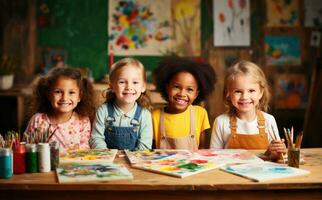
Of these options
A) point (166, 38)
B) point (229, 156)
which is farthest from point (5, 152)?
point (166, 38)

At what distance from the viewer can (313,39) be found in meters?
5.95

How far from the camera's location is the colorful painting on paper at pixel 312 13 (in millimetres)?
5914

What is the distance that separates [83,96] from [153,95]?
2230mm

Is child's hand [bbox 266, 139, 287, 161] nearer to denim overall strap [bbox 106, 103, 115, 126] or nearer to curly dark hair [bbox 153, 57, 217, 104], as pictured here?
curly dark hair [bbox 153, 57, 217, 104]

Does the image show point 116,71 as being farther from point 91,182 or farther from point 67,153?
point 91,182

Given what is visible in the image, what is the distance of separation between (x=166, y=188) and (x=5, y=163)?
0.60 m

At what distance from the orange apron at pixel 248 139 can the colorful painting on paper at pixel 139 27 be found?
3352 mm

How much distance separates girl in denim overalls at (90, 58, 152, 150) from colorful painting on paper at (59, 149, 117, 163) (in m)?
0.34

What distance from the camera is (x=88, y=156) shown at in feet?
6.69

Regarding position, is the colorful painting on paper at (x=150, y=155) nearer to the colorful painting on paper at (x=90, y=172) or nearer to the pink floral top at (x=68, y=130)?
the colorful painting on paper at (x=90, y=172)

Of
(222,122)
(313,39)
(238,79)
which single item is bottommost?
(222,122)

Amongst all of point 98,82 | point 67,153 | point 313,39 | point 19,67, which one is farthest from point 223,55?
point 67,153

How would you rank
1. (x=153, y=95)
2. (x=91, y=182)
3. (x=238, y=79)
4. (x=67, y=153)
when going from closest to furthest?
1. (x=91, y=182)
2. (x=67, y=153)
3. (x=238, y=79)
4. (x=153, y=95)

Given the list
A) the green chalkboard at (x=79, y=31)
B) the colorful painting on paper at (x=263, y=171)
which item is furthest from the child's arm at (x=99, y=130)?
the green chalkboard at (x=79, y=31)
